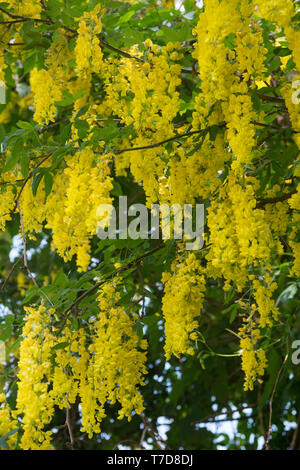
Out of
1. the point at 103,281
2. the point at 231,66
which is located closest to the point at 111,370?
the point at 103,281

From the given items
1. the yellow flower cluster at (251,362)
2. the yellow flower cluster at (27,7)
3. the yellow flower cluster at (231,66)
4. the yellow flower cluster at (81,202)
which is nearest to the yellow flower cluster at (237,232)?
the yellow flower cluster at (231,66)

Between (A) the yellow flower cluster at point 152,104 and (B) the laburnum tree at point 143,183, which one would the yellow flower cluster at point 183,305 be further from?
(A) the yellow flower cluster at point 152,104

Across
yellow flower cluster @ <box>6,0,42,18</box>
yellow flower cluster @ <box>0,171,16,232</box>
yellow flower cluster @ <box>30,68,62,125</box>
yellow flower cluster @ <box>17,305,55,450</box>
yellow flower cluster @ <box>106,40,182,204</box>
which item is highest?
yellow flower cluster @ <box>6,0,42,18</box>

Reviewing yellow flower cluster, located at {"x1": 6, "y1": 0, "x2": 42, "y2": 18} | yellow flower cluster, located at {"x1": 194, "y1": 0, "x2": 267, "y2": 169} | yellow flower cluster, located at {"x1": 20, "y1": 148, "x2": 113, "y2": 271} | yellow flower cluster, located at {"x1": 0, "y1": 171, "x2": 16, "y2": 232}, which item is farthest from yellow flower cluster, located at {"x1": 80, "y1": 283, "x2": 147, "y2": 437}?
yellow flower cluster, located at {"x1": 6, "y1": 0, "x2": 42, "y2": 18}

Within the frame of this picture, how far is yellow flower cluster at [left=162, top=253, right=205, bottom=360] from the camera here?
2113 millimetres

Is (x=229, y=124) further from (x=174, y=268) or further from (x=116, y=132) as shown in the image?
(x=174, y=268)

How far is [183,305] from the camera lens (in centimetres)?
216

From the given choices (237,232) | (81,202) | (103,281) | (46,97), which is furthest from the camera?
(46,97)

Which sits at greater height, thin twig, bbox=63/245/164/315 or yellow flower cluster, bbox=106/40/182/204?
yellow flower cluster, bbox=106/40/182/204

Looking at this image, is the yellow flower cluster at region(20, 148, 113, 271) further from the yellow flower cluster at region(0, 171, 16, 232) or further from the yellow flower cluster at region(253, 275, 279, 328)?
the yellow flower cluster at region(253, 275, 279, 328)

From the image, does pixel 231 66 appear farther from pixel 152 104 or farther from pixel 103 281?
pixel 103 281

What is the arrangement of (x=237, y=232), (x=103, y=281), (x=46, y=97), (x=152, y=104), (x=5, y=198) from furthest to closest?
1. (x=46, y=97)
2. (x=5, y=198)
3. (x=103, y=281)
4. (x=152, y=104)
5. (x=237, y=232)

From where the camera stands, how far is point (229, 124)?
1954 mm

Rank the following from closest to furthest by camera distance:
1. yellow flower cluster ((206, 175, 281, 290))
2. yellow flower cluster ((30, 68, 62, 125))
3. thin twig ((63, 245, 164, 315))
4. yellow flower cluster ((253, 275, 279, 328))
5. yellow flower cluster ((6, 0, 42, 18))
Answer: yellow flower cluster ((206, 175, 281, 290)) < yellow flower cluster ((253, 275, 279, 328)) < thin twig ((63, 245, 164, 315)) < yellow flower cluster ((6, 0, 42, 18)) < yellow flower cluster ((30, 68, 62, 125))
